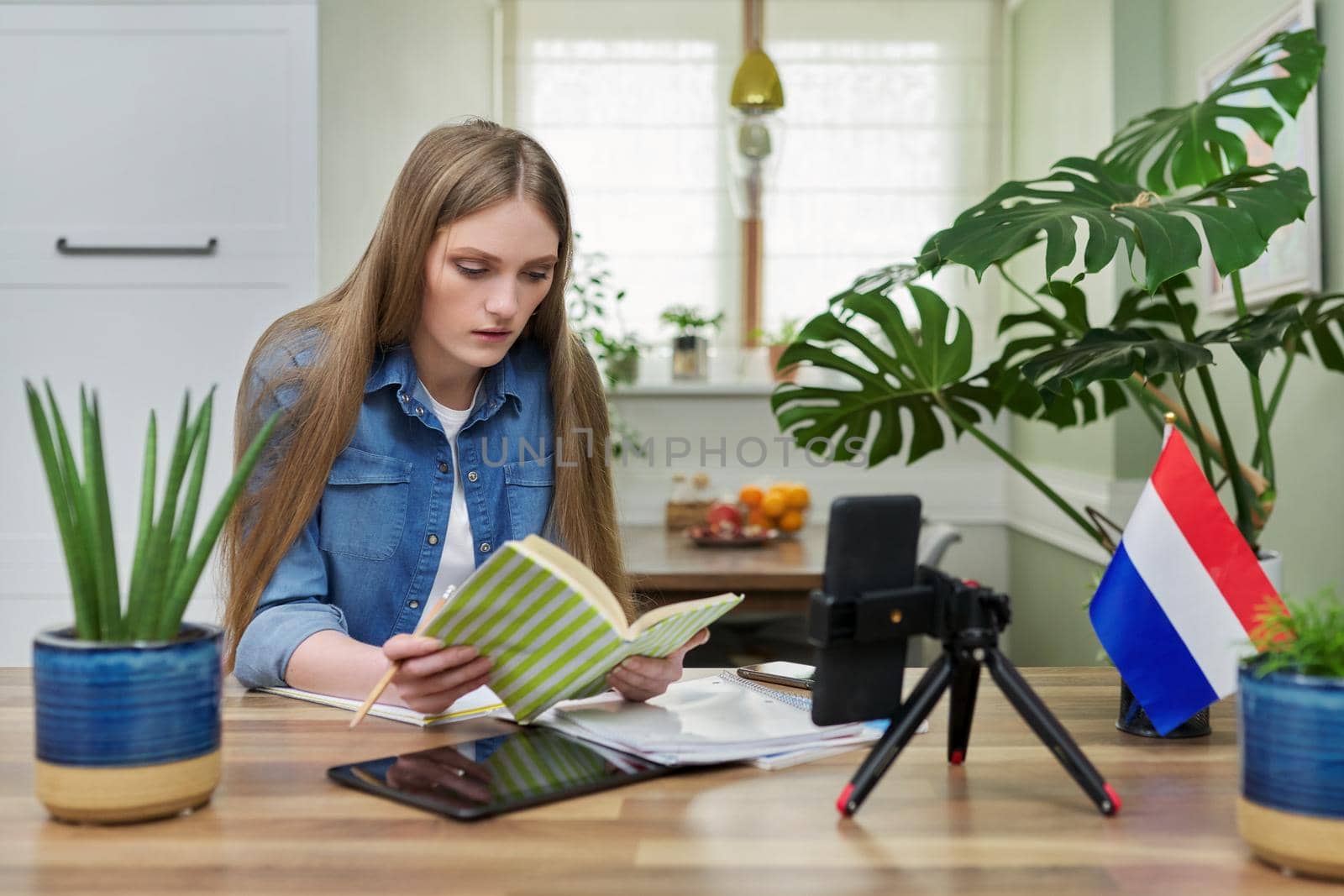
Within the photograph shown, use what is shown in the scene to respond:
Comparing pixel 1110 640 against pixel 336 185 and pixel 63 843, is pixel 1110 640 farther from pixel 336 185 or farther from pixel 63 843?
pixel 336 185

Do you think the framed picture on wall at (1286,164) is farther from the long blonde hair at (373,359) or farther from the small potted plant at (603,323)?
the small potted plant at (603,323)

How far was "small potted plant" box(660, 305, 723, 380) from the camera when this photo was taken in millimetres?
4090

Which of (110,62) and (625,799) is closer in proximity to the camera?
(625,799)

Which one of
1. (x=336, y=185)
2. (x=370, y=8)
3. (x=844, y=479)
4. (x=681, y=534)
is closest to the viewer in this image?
(x=336, y=185)

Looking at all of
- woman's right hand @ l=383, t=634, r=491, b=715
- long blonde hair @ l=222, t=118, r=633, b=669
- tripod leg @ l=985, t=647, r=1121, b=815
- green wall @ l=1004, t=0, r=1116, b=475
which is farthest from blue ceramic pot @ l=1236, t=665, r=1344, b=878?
green wall @ l=1004, t=0, r=1116, b=475

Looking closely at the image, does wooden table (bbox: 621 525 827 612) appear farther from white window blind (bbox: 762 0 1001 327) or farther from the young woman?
white window blind (bbox: 762 0 1001 327)

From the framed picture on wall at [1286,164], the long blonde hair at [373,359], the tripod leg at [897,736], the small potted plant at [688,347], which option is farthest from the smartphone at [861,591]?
the small potted plant at [688,347]

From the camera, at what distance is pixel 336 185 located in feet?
9.57

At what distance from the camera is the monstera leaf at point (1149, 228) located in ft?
4.76

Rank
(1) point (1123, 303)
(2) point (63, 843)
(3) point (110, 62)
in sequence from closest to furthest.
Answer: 1. (2) point (63, 843)
2. (1) point (1123, 303)
3. (3) point (110, 62)

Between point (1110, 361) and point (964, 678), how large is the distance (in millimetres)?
692

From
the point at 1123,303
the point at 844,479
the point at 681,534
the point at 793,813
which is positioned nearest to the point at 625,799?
the point at 793,813

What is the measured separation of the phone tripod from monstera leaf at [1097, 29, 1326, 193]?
4.10ft

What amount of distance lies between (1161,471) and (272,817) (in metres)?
0.77
